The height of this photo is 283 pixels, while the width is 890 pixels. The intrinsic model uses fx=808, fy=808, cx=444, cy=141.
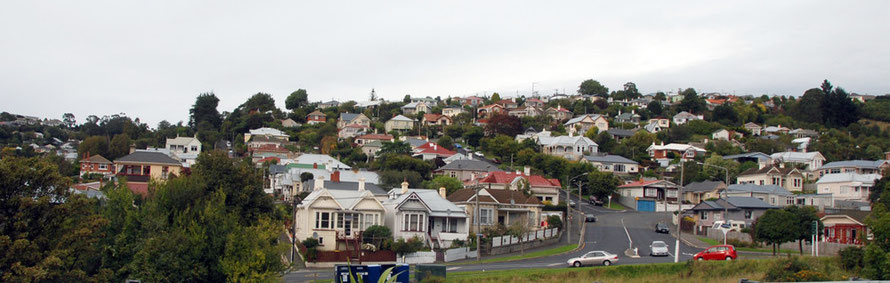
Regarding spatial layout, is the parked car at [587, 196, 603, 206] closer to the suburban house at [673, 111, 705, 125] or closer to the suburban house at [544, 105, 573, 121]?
the suburban house at [544, 105, 573, 121]

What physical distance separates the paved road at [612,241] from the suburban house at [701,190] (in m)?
8.05

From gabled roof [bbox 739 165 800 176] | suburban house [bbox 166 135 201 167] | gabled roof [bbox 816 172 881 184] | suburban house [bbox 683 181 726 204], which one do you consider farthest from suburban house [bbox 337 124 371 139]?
gabled roof [bbox 816 172 881 184]

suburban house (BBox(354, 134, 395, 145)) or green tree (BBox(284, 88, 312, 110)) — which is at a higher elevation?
green tree (BBox(284, 88, 312, 110))

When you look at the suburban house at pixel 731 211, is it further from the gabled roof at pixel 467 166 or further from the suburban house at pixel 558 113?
the suburban house at pixel 558 113

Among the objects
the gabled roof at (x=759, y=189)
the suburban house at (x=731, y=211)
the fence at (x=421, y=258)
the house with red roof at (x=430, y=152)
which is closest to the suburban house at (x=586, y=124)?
the house with red roof at (x=430, y=152)

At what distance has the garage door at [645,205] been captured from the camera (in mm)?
89188

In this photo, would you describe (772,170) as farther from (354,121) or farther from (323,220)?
(354,121)

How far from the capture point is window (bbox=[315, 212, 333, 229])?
192ft

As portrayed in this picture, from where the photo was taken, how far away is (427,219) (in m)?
61.1

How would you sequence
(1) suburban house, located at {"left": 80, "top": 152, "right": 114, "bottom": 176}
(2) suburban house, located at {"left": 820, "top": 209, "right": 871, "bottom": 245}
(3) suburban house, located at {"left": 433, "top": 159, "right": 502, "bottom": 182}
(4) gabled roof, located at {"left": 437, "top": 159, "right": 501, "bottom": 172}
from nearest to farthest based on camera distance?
(2) suburban house, located at {"left": 820, "top": 209, "right": 871, "bottom": 245}, (3) suburban house, located at {"left": 433, "top": 159, "right": 502, "bottom": 182}, (4) gabled roof, located at {"left": 437, "top": 159, "right": 501, "bottom": 172}, (1) suburban house, located at {"left": 80, "top": 152, "right": 114, "bottom": 176}

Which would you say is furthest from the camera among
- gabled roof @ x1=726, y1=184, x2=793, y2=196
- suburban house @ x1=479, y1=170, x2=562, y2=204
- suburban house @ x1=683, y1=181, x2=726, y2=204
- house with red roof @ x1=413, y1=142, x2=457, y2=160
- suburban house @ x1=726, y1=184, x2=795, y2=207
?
house with red roof @ x1=413, y1=142, x2=457, y2=160

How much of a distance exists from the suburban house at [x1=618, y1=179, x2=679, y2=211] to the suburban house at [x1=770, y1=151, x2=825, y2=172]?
86.0 ft

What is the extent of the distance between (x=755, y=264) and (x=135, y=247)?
2927cm

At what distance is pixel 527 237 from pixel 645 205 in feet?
108
